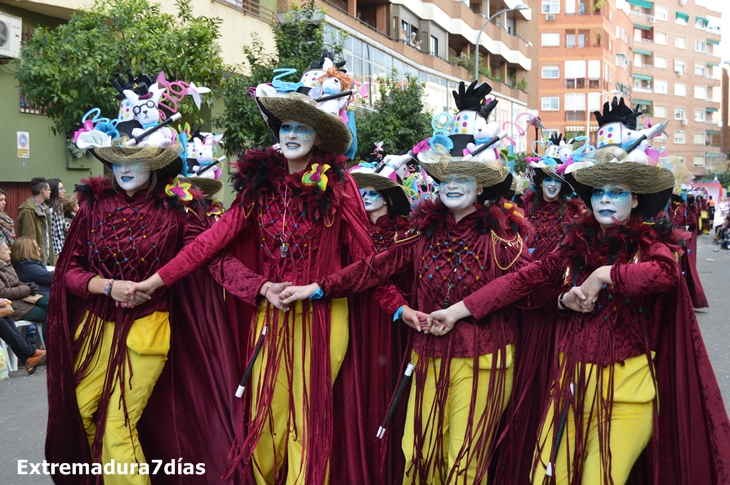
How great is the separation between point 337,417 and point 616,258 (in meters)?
1.70

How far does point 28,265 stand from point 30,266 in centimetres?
2

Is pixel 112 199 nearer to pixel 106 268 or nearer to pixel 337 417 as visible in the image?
pixel 106 268

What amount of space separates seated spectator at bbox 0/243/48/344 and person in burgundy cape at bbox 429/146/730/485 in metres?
5.83

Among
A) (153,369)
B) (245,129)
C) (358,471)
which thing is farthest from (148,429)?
(245,129)

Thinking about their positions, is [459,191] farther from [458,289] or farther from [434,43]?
[434,43]

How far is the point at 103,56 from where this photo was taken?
33.0ft

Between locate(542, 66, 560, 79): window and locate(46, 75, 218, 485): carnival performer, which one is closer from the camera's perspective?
locate(46, 75, 218, 485): carnival performer

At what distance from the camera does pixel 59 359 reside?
431 centimetres

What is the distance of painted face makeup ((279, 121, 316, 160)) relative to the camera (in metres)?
4.12

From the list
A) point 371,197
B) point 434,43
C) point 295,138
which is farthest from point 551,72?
point 295,138

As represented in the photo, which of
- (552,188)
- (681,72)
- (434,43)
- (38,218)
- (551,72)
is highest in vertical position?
(681,72)

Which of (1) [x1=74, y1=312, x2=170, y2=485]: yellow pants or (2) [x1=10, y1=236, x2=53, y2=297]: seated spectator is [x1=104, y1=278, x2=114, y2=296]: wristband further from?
(2) [x1=10, y1=236, x2=53, y2=297]: seated spectator

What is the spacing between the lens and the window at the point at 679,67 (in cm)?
8221

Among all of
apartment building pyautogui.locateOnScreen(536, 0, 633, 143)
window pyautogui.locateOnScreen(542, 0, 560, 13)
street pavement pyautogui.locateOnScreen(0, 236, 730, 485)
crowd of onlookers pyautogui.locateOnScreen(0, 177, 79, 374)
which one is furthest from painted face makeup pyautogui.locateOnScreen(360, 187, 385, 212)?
window pyautogui.locateOnScreen(542, 0, 560, 13)
